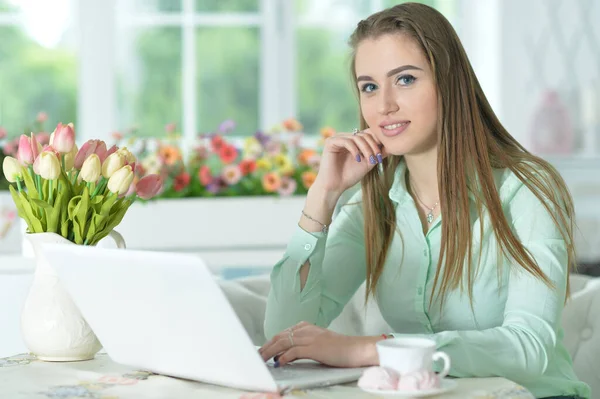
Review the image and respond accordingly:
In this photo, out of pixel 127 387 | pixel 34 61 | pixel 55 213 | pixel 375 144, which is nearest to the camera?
pixel 127 387

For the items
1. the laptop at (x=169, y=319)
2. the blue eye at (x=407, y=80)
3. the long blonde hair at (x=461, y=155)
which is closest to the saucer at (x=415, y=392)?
the laptop at (x=169, y=319)

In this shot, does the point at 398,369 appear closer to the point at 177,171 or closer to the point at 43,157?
the point at 43,157

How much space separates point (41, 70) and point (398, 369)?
3613 mm

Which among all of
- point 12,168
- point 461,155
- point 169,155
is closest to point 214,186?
point 169,155

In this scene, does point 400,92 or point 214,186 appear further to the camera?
point 214,186

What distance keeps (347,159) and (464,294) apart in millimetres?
385

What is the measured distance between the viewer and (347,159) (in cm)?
204

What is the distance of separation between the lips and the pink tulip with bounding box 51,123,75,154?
64 centimetres

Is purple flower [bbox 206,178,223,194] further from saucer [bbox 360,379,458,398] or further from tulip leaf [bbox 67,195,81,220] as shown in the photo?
saucer [bbox 360,379,458,398]

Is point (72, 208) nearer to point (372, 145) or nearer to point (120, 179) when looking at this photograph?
point (120, 179)

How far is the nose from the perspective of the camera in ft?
6.15

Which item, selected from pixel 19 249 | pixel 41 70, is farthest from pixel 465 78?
pixel 41 70

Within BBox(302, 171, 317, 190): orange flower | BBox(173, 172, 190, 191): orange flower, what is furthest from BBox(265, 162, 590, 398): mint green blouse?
BBox(173, 172, 190, 191): orange flower

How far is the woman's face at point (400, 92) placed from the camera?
1.87 m
